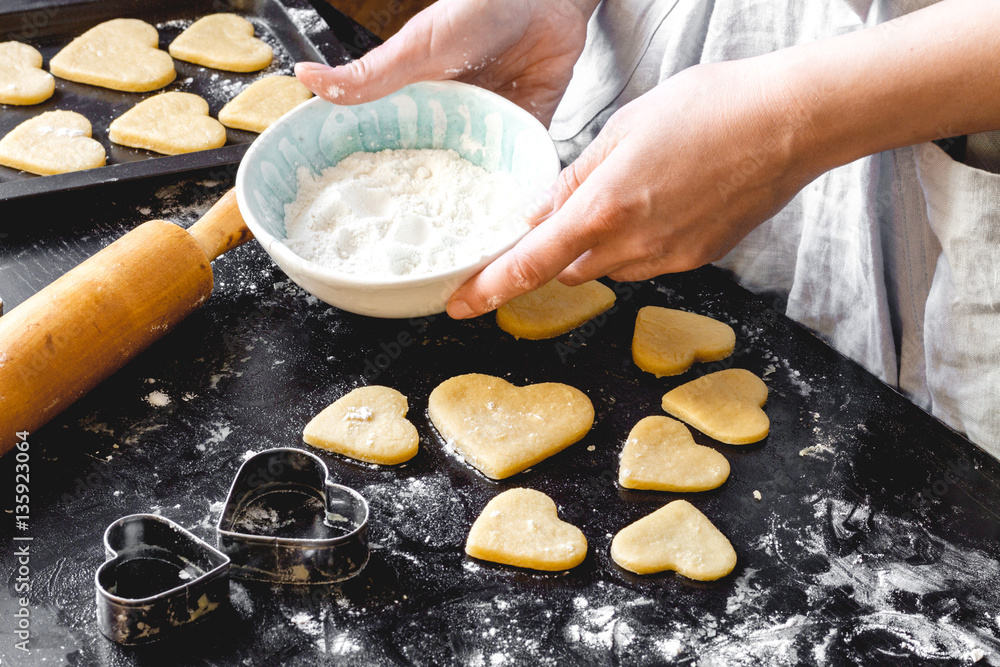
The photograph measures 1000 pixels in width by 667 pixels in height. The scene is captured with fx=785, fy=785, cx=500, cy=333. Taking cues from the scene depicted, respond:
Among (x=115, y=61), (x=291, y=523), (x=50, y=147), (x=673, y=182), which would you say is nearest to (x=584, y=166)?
(x=673, y=182)

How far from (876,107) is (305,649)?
2.87 feet

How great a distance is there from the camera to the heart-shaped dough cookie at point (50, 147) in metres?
1.46

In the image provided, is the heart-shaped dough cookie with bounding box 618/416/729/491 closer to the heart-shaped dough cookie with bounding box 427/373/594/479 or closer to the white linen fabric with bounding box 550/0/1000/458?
the heart-shaped dough cookie with bounding box 427/373/594/479

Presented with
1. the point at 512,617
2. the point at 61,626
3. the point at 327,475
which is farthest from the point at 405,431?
the point at 61,626

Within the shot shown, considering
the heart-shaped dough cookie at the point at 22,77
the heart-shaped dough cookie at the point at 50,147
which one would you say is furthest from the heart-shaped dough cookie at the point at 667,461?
the heart-shaped dough cookie at the point at 22,77

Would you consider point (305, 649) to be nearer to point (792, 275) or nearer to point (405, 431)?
point (405, 431)

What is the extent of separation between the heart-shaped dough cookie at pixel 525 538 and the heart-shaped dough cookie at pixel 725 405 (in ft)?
0.81

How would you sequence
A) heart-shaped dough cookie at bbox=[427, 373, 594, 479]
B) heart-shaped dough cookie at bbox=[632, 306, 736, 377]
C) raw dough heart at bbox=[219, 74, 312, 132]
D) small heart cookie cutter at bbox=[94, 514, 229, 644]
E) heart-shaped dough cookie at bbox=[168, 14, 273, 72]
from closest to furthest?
small heart cookie cutter at bbox=[94, 514, 229, 644] → heart-shaped dough cookie at bbox=[427, 373, 594, 479] → heart-shaped dough cookie at bbox=[632, 306, 736, 377] → raw dough heart at bbox=[219, 74, 312, 132] → heart-shaped dough cookie at bbox=[168, 14, 273, 72]

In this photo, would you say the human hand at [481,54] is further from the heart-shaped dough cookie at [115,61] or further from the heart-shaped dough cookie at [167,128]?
the heart-shaped dough cookie at [115,61]

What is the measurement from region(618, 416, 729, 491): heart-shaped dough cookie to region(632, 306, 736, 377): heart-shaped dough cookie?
0.10 m

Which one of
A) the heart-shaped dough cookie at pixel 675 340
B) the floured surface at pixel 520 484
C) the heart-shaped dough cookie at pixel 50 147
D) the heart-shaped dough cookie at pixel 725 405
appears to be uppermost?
the heart-shaped dough cookie at pixel 50 147

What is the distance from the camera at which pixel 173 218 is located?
4.49ft

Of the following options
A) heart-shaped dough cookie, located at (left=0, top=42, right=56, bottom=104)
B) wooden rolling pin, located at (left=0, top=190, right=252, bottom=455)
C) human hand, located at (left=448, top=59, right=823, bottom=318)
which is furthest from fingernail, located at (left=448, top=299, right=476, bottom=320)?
heart-shaped dough cookie, located at (left=0, top=42, right=56, bottom=104)

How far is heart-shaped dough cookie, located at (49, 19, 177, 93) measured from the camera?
1.67 metres
